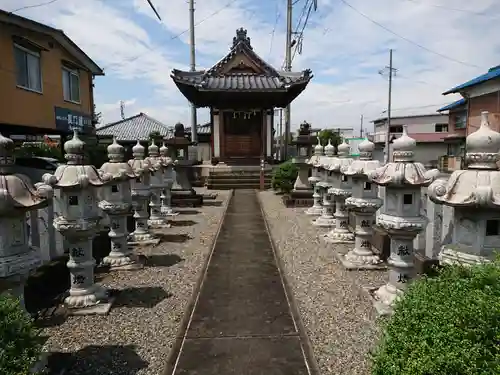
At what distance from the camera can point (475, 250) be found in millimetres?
3557

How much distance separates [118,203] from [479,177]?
5557mm

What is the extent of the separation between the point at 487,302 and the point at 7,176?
12.9ft

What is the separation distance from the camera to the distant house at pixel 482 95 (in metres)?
19.8

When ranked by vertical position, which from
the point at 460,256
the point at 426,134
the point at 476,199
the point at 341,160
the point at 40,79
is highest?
the point at 40,79

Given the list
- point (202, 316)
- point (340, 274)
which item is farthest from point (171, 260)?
point (340, 274)

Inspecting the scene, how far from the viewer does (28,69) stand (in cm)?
1391

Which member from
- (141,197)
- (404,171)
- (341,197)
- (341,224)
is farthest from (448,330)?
(141,197)

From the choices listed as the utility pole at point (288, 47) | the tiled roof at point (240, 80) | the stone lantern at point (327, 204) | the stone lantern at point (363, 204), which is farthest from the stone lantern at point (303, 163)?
the utility pole at point (288, 47)

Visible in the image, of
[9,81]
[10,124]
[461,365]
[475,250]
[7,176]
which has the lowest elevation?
[461,365]

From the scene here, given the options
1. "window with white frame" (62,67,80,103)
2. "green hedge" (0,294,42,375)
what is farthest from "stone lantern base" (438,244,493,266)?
"window with white frame" (62,67,80,103)

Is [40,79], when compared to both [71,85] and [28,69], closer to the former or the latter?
[28,69]

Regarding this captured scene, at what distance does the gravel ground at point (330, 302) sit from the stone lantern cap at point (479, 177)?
185 cm

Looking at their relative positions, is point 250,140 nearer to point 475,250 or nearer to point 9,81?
point 9,81

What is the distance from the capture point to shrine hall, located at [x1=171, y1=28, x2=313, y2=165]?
21953 mm
